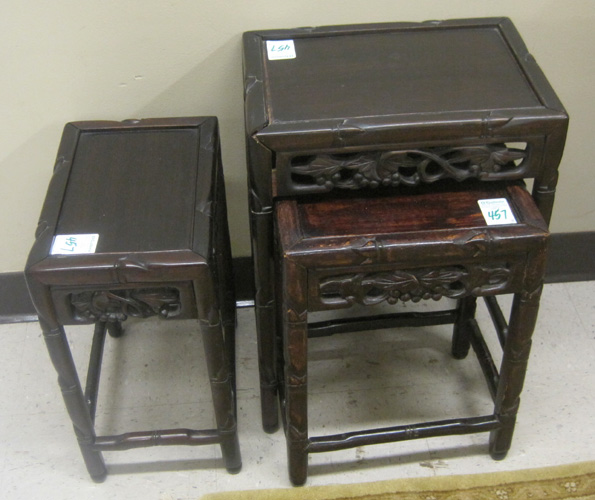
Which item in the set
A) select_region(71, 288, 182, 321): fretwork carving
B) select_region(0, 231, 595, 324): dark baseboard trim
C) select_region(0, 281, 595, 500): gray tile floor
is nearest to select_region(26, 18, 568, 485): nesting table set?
select_region(71, 288, 182, 321): fretwork carving

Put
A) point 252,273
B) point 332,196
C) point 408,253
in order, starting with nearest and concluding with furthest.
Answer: point 408,253 → point 332,196 → point 252,273

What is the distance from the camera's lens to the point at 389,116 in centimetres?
116

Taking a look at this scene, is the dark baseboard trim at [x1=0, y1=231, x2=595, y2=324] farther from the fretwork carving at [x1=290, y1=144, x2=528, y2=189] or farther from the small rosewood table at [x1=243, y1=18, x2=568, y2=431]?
the fretwork carving at [x1=290, y1=144, x2=528, y2=189]

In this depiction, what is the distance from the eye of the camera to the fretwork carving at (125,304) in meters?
1.20

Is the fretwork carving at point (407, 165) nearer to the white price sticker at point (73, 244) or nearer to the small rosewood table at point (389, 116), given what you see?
the small rosewood table at point (389, 116)

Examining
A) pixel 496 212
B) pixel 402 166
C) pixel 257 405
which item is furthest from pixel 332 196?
pixel 257 405

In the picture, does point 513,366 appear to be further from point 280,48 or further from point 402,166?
point 280,48

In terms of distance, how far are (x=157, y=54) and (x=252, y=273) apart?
1.83 ft

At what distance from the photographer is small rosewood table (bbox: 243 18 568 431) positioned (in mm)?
1152

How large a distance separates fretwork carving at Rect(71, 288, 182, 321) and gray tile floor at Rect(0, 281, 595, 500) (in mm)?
434

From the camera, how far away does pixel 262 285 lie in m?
1.32

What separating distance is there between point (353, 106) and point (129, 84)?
49 cm

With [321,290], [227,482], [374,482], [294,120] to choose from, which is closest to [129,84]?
[294,120]

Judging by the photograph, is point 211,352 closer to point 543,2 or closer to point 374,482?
point 374,482
